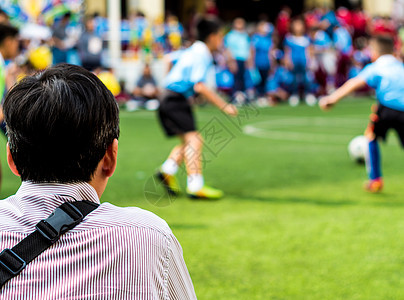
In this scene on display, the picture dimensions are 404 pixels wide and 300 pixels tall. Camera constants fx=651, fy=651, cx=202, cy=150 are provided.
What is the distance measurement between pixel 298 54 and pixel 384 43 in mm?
12559

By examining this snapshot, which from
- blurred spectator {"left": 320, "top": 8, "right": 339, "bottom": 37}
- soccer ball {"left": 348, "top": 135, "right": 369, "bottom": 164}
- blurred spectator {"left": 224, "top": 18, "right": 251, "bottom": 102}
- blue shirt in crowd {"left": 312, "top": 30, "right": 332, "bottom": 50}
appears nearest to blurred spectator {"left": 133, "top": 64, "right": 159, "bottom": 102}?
blurred spectator {"left": 224, "top": 18, "right": 251, "bottom": 102}

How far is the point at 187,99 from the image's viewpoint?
6805mm

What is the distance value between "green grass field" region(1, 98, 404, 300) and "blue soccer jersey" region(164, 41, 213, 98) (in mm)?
1118

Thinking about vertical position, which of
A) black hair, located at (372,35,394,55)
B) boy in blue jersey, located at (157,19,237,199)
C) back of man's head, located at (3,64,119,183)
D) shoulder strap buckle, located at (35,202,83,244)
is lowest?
boy in blue jersey, located at (157,19,237,199)

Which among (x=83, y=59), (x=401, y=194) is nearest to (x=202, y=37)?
(x=401, y=194)

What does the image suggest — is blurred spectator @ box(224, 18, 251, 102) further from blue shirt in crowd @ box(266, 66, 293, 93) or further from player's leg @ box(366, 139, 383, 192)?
player's leg @ box(366, 139, 383, 192)

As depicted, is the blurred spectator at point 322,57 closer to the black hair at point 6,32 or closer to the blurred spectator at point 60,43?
the blurred spectator at point 60,43

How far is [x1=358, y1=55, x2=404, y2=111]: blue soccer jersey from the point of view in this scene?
617 centimetres

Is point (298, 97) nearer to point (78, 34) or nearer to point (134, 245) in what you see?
point (78, 34)

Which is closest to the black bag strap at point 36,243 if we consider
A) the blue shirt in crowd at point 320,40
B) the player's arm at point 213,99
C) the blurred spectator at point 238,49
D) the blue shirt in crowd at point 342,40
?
the player's arm at point 213,99

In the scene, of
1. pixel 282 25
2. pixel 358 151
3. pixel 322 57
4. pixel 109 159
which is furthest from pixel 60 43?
pixel 109 159

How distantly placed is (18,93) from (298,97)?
18.5m

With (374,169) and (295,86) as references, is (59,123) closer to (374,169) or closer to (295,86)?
(374,169)

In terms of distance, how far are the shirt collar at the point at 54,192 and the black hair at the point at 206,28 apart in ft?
17.5
